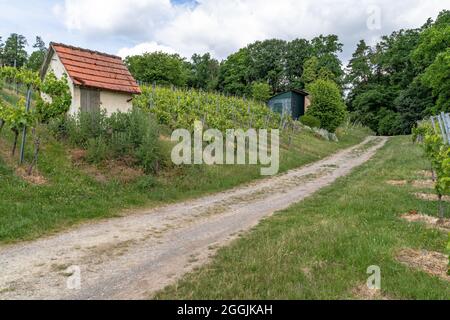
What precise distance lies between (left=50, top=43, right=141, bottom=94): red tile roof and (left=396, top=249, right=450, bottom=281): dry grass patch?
14.1 m

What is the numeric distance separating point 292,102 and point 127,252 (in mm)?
44480

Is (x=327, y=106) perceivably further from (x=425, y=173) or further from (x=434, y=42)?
(x=425, y=173)

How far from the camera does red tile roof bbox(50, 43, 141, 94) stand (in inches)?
644

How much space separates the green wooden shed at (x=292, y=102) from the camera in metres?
49.4

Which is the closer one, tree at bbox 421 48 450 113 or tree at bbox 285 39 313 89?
tree at bbox 421 48 450 113

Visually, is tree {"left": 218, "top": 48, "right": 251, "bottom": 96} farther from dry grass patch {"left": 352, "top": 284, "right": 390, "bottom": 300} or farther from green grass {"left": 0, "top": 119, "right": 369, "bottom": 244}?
dry grass patch {"left": 352, "top": 284, "right": 390, "bottom": 300}

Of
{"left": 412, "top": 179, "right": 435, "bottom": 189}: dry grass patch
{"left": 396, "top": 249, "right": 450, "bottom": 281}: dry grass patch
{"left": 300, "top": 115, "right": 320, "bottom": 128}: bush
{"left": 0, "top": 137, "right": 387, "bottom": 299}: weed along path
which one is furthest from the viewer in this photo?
{"left": 300, "top": 115, "right": 320, "bottom": 128}: bush

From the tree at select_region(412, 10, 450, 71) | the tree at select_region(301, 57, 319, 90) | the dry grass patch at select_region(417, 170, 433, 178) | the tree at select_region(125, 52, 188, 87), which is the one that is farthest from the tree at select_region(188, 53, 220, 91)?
the dry grass patch at select_region(417, 170, 433, 178)

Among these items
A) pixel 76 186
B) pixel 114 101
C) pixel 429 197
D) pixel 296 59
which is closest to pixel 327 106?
pixel 114 101

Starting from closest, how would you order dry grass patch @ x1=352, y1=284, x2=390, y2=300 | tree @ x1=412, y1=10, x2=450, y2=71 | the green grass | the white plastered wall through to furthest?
dry grass patch @ x1=352, y1=284, x2=390, y2=300 < the green grass < the white plastered wall < tree @ x1=412, y1=10, x2=450, y2=71

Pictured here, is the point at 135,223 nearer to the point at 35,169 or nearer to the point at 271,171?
the point at 35,169

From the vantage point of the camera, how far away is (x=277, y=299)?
5070 millimetres

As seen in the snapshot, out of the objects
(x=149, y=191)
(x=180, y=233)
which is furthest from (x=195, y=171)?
(x=180, y=233)

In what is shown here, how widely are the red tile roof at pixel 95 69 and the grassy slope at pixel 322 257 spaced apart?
427 inches
